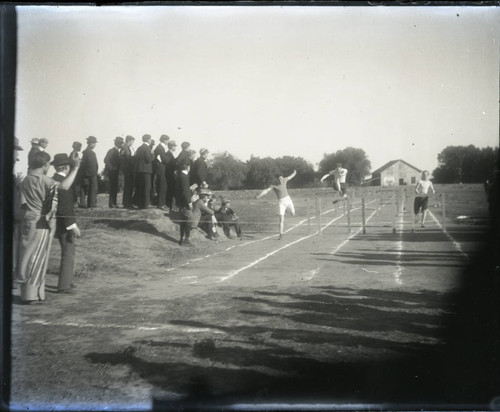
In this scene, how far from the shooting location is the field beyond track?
8.65 feet

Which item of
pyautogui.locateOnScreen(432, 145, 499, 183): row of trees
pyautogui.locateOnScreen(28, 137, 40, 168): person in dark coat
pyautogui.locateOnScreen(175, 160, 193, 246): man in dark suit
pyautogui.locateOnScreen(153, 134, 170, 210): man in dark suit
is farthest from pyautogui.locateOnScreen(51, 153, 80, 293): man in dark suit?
pyautogui.locateOnScreen(432, 145, 499, 183): row of trees

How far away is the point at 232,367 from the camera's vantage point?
2621 mm

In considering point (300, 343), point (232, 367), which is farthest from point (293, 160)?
point (232, 367)

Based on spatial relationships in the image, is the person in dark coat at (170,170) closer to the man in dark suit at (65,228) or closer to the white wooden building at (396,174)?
the man in dark suit at (65,228)

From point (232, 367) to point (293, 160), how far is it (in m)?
1.39

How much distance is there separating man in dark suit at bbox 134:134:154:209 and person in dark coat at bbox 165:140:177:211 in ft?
0.41

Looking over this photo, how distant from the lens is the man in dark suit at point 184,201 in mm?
3131

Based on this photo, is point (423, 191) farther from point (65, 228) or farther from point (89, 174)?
point (65, 228)

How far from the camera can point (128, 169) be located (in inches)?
126

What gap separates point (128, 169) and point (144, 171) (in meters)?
0.11

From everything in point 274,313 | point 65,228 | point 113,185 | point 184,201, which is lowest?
point 274,313

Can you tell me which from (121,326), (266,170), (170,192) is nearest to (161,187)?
(170,192)

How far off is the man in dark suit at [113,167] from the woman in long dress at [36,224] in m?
0.22

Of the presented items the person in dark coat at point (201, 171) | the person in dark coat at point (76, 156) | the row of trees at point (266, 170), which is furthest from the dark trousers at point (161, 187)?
the person in dark coat at point (76, 156)
